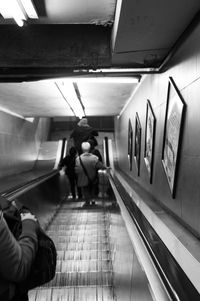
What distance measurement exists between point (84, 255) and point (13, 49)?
8.54 feet

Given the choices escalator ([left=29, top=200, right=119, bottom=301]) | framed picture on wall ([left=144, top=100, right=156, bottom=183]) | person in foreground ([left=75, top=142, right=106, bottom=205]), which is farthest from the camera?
person in foreground ([left=75, top=142, right=106, bottom=205])

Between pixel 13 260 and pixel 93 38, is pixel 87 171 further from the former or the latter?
pixel 13 260

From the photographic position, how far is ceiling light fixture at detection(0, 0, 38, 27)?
7.34ft

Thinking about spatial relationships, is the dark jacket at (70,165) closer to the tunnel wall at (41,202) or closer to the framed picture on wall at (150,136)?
the tunnel wall at (41,202)

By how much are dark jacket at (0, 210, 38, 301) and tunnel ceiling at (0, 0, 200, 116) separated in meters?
1.53

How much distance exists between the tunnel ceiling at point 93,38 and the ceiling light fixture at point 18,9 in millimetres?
92

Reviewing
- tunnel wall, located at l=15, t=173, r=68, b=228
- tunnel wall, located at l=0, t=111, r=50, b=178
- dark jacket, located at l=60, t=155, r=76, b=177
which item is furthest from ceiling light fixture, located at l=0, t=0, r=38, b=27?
dark jacket, located at l=60, t=155, r=76, b=177

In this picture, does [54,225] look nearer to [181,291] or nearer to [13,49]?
[13,49]

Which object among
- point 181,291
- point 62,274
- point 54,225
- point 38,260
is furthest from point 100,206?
point 181,291

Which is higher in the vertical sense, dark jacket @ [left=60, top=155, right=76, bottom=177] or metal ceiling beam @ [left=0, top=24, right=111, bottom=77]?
metal ceiling beam @ [left=0, top=24, right=111, bottom=77]

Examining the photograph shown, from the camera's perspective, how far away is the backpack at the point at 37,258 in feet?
5.61

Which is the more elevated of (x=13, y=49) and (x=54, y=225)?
(x=13, y=49)

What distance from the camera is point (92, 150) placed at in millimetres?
9820

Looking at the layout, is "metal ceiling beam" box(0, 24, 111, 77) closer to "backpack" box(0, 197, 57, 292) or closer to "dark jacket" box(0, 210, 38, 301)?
"backpack" box(0, 197, 57, 292)
